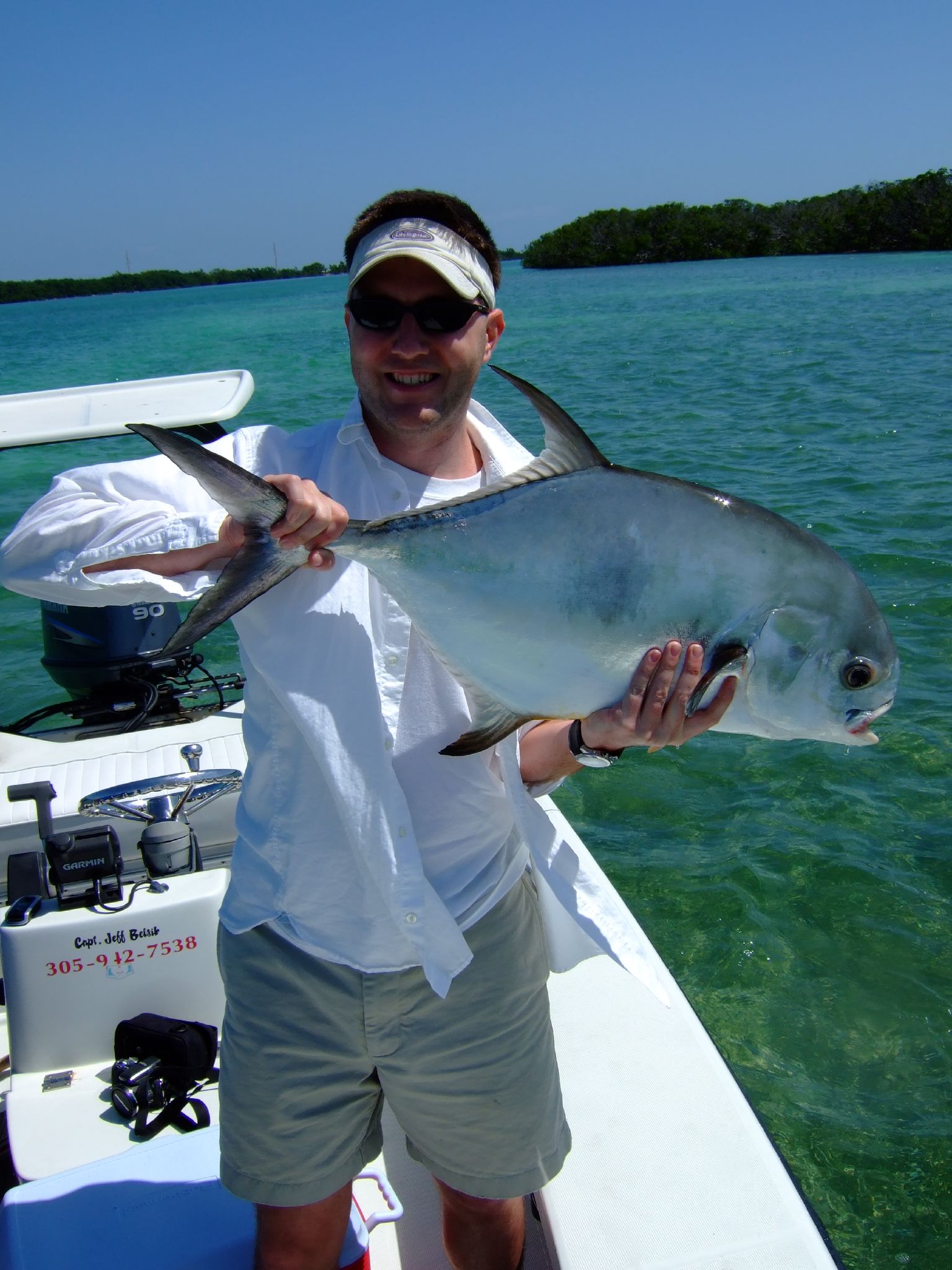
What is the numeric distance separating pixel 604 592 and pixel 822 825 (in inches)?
143

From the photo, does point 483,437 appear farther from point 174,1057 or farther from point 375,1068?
point 174,1057

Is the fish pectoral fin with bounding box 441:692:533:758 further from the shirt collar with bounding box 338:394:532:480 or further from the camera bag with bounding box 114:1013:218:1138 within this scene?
the camera bag with bounding box 114:1013:218:1138

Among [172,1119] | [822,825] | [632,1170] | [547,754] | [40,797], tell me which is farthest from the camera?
[822,825]

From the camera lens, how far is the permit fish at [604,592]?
4.59ft

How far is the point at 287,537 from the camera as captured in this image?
133cm

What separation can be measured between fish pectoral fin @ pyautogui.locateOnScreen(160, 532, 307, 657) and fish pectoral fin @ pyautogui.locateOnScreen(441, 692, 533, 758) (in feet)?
1.13

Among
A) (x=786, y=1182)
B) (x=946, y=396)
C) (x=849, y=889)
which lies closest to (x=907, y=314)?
(x=946, y=396)

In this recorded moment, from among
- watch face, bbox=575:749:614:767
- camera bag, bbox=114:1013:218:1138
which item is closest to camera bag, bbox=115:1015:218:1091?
camera bag, bbox=114:1013:218:1138

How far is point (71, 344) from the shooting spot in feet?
123

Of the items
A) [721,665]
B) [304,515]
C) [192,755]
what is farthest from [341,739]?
[192,755]

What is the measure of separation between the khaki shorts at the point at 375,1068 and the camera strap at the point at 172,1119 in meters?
0.58

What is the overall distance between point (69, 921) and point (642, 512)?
165 cm

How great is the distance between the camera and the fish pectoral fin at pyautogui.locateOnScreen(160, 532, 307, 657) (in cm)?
131

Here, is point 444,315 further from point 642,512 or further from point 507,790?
point 507,790
